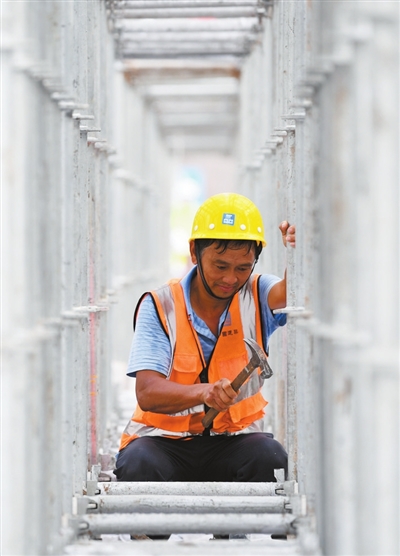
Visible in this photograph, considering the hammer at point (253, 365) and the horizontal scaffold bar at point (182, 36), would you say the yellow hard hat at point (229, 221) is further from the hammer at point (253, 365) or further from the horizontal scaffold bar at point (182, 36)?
the horizontal scaffold bar at point (182, 36)

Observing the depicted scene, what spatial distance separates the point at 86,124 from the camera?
489 centimetres

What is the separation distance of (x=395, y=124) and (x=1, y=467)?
1.70 m

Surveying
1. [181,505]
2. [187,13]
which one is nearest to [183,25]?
[187,13]

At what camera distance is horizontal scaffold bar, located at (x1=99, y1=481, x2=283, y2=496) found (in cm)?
464

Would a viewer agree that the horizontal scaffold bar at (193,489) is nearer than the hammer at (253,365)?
No

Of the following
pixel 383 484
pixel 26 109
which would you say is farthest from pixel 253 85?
pixel 383 484

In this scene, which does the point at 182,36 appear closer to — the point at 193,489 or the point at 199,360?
the point at 199,360

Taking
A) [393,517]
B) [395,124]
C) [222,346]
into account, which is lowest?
[393,517]

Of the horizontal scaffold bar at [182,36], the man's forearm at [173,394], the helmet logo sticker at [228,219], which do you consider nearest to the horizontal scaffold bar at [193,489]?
the man's forearm at [173,394]

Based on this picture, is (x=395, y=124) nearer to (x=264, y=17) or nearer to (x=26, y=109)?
(x=26, y=109)

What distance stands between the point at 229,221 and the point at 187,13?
111 inches

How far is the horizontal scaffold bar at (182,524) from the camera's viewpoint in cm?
409

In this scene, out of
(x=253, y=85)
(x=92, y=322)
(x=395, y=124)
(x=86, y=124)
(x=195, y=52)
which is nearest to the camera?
(x=395, y=124)

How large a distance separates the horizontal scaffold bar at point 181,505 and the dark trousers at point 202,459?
47 centimetres
